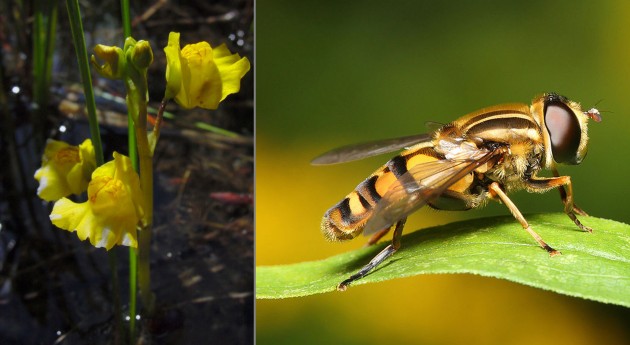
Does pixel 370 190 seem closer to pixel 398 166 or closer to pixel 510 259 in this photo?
pixel 398 166

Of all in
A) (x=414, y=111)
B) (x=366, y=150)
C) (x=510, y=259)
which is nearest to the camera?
(x=510, y=259)

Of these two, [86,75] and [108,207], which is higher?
[86,75]

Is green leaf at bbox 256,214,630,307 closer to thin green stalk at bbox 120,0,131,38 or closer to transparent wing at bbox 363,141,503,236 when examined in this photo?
transparent wing at bbox 363,141,503,236

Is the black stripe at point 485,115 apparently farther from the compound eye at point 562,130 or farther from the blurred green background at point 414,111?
the blurred green background at point 414,111

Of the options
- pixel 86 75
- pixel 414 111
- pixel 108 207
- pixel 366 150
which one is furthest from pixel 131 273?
pixel 414 111

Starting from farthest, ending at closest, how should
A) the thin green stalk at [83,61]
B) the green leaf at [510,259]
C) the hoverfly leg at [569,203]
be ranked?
1. the thin green stalk at [83,61]
2. the hoverfly leg at [569,203]
3. the green leaf at [510,259]

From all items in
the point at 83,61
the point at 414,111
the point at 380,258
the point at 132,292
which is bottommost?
the point at 132,292

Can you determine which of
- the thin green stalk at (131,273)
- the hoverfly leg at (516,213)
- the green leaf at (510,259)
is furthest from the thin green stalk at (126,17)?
the hoverfly leg at (516,213)
